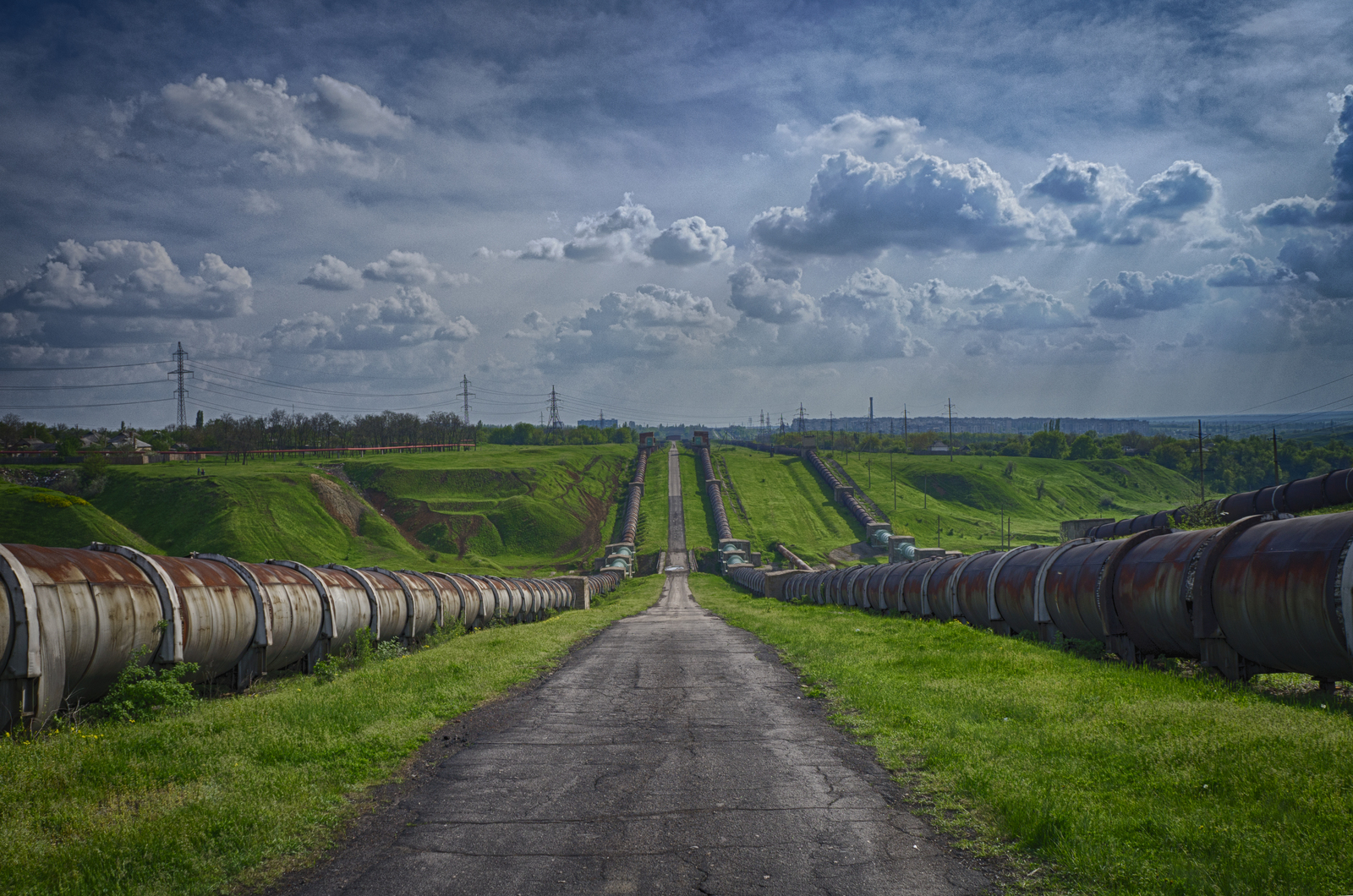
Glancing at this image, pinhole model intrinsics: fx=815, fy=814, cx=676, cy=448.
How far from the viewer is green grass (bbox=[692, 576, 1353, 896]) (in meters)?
6.03

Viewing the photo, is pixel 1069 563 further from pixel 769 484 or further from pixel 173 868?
pixel 769 484

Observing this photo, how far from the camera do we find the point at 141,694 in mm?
11531

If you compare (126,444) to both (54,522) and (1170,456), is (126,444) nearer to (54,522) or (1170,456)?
(54,522)

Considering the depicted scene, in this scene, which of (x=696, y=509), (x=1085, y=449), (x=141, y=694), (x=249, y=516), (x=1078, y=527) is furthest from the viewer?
(x=1085, y=449)

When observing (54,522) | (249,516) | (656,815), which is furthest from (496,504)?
(656,815)

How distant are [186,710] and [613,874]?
8.67m

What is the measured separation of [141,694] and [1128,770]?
12589 millimetres

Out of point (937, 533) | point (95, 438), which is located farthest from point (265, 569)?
point (95, 438)

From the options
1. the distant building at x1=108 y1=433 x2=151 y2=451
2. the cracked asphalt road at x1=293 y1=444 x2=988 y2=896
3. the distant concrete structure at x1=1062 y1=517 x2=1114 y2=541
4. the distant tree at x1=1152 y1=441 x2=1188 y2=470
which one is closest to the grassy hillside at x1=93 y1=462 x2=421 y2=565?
the distant building at x1=108 y1=433 x2=151 y2=451

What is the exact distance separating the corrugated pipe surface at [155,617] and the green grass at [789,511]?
86.7 m

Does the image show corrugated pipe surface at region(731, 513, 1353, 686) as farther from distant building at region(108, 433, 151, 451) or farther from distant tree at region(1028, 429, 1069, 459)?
distant tree at region(1028, 429, 1069, 459)

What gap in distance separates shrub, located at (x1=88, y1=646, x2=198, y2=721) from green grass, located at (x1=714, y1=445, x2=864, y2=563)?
9191 centimetres

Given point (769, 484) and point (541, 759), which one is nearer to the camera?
point (541, 759)

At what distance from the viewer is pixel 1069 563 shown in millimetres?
17906
